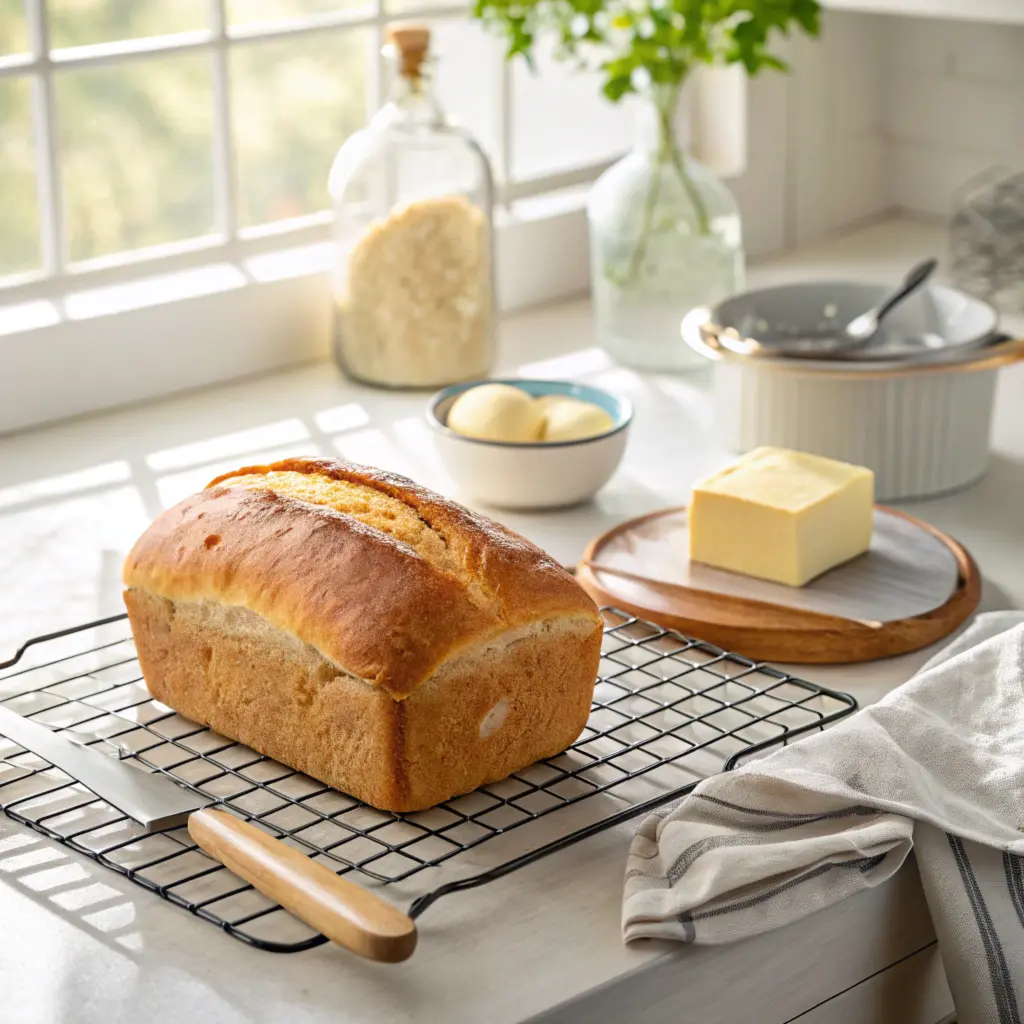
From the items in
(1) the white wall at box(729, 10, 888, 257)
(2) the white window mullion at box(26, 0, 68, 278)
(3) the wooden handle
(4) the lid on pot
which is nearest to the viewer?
(3) the wooden handle

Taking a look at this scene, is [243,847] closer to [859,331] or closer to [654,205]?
[859,331]

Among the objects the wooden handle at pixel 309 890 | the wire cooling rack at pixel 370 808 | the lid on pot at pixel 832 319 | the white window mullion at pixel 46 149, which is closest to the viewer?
Result: the wooden handle at pixel 309 890

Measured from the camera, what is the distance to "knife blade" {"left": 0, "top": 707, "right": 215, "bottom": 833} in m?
0.89

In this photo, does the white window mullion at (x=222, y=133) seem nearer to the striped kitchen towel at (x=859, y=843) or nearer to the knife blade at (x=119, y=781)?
the knife blade at (x=119, y=781)

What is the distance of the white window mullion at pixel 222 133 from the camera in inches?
66.5

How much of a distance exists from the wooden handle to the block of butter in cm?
48

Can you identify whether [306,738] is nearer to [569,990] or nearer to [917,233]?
[569,990]

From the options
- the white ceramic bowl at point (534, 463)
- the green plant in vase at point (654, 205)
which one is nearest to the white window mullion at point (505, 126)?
the green plant in vase at point (654, 205)

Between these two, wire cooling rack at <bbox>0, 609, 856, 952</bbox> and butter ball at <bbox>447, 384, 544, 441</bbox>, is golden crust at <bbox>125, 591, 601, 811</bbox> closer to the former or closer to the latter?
wire cooling rack at <bbox>0, 609, 856, 952</bbox>

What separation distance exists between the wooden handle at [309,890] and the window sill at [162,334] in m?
0.81

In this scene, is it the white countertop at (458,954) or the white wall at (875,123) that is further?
the white wall at (875,123)

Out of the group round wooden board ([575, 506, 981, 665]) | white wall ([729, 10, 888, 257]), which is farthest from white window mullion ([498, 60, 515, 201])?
round wooden board ([575, 506, 981, 665])

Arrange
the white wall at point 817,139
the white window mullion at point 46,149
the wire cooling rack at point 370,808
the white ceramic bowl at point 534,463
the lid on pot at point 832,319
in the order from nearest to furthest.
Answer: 1. the wire cooling rack at point 370,808
2. the white ceramic bowl at point 534,463
3. the lid on pot at point 832,319
4. the white window mullion at point 46,149
5. the white wall at point 817,139

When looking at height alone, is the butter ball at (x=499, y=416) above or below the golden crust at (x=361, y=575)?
below
